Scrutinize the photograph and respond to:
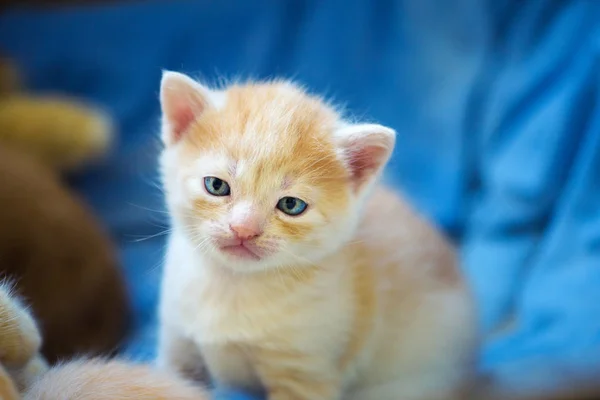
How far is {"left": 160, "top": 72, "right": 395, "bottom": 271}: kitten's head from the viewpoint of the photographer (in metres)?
0.87

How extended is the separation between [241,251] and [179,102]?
223 millimetres

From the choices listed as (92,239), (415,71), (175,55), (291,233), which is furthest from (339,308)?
(175,55)

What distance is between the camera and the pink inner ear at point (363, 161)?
0.92m

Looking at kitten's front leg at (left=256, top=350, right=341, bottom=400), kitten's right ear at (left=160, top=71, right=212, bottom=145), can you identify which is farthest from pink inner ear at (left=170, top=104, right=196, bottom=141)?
kitten's front leg at (left=256, top=350, right=341, bottom=400)

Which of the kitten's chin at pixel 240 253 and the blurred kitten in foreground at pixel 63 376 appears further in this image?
the kitten's chin at pixel 240 253

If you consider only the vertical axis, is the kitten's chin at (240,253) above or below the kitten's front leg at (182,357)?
above

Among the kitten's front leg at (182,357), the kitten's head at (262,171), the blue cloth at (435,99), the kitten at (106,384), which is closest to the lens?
the kitten at (106,384)

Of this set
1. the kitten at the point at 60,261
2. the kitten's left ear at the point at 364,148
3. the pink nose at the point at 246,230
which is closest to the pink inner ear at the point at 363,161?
the kitten's left ear at the point at 364,148

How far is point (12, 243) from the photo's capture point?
119 cm

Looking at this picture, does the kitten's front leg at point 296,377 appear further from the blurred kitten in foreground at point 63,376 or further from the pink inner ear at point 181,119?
the pink inner ear at point 181,119

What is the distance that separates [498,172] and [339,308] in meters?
0.77

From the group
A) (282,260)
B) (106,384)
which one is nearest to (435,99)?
(282,260)

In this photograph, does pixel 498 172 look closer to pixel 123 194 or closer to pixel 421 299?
pixel 421 299

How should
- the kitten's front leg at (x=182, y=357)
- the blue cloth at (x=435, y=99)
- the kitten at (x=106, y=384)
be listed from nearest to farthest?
the kitten at (x=106, y=384) < the kitten's front leg at (x=182, y=357) < the blue cloth at (x=435, y=99)
